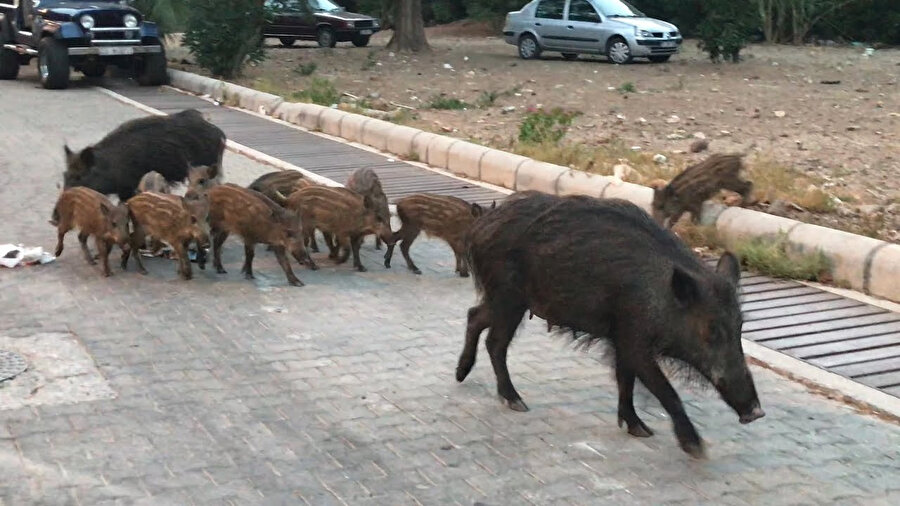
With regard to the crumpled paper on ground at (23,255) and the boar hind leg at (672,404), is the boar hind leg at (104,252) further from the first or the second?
the boar hind leg at (672,404)

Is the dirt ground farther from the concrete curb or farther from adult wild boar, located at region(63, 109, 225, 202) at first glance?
adult wild boar, located at region(63, 109, 225, 202)

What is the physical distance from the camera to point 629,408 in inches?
231

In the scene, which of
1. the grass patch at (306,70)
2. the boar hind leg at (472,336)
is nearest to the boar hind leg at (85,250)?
the boar hind leg at (472,336)

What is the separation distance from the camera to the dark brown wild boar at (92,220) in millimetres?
8703

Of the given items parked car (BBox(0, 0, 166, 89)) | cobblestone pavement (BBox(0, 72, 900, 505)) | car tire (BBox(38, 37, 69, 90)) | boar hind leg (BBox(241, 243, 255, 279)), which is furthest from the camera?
parked car (BBox(0, 0, 166, 89))

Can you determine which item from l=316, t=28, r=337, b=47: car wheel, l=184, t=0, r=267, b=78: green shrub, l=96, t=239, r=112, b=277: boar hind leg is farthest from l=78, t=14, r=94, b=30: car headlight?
l=96, t=239, r=112, b=277: boar hind leg

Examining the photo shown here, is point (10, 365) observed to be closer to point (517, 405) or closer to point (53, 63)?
point (517, 405)

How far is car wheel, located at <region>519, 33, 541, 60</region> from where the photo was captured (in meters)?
28.9

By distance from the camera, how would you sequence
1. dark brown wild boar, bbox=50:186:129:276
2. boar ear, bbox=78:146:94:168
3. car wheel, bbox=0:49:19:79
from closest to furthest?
dark brown wild boar, bbox=50:186:129:276
boar ear, bbox=78:146:94:168
car wheel, bbox=0:49:19:79

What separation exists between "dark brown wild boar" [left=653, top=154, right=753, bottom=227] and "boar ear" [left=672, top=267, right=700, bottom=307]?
469 centimetres

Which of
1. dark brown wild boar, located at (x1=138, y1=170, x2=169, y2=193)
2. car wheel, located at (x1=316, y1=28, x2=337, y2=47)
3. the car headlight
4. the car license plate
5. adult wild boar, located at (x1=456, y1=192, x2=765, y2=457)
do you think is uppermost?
adult wild boar, located at (x1=456, y1=192, x2=765, y2=457)

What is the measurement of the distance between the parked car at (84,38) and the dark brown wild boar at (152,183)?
40.0ft

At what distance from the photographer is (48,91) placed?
21.4 meters

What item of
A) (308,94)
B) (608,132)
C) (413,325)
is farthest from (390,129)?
(413,325)
